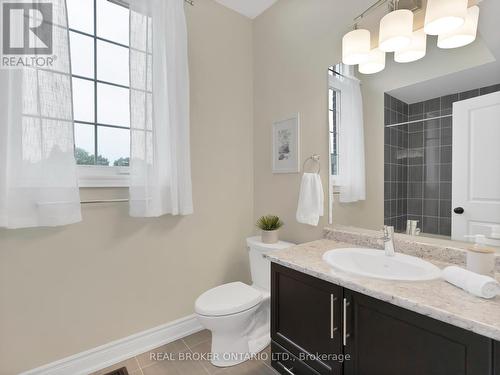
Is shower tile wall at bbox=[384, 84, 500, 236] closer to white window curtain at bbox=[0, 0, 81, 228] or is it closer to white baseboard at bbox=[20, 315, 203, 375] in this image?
white baseboard at bbox=[20, 315, 203, 375]

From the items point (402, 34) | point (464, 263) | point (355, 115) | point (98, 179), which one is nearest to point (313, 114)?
point (355, 115)

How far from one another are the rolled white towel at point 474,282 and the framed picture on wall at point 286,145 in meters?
1.16

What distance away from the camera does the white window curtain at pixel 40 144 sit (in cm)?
124

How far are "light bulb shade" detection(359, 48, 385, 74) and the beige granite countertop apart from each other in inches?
43.5

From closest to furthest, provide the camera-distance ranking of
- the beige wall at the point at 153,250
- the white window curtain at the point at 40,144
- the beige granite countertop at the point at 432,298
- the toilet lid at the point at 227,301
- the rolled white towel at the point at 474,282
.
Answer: the beige granite countertop at the point at 432,298 → the rolled white towel at the point at 474,282 → the white window curtain at the point at 40,144 → the beige wall at the point at 153,250 → the toilet lid at the point at 227,301

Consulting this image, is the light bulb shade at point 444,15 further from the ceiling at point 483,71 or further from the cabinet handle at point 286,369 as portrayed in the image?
the cabinet handle at point 286,369

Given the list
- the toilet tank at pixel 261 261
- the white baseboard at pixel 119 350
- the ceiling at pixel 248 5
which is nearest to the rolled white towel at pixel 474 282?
the toilet tank at pixel 261 261

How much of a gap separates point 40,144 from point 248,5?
6.23 feet

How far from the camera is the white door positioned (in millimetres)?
1124

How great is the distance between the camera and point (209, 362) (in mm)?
1670

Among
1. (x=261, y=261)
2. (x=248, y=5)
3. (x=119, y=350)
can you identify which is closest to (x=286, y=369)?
(x=261, y=261)

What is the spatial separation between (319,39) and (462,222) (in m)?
1.44

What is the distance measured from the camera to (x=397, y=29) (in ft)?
4.24

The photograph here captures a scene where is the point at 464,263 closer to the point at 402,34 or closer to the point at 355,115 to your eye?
the point at 355,115
